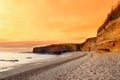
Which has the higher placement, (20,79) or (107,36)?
(107,36)

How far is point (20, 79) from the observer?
945 inches

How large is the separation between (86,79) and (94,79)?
2.61 feet

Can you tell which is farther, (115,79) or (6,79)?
(6,79)

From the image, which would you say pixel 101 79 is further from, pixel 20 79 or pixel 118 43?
pixel 118 43

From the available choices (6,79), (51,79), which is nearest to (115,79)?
(51,79)

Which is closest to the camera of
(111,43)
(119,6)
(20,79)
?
(20,79)

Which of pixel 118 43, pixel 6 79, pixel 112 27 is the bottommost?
pixel 6 79

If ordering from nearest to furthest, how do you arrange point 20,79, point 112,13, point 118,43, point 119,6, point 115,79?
point 115,79 → point 20,79 → point 118,43 → point 119,6 → point 112,13

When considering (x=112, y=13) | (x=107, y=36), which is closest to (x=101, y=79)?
(x=107, y=36)

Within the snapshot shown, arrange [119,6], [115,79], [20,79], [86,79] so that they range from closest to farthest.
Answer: [115,79] → [86,79] → [20,79] → [119,6]

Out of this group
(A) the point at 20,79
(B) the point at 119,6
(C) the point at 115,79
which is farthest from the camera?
(B) the point at 119,6

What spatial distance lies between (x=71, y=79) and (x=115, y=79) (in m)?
4.22

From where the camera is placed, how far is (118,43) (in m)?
54.5

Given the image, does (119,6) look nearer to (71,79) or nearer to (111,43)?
(111,43)
